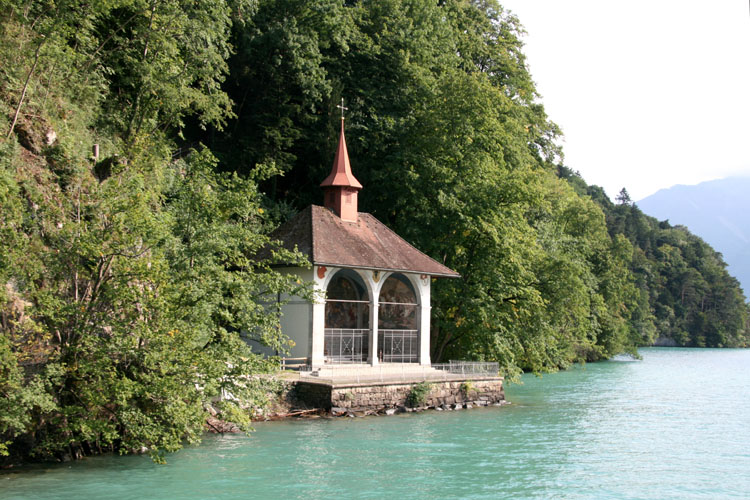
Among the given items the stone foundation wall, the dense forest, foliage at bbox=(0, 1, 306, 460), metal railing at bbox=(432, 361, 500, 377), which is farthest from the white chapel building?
foliage at bbox=(0, 1, 306, 460)

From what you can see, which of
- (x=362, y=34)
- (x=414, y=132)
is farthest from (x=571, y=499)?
(x=362, y=34)

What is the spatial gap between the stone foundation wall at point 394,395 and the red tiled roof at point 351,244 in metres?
4.24

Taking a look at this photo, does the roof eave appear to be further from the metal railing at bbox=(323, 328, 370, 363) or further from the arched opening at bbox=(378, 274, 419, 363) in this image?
the metal railing at bbox=(323, 328, 370, 363)

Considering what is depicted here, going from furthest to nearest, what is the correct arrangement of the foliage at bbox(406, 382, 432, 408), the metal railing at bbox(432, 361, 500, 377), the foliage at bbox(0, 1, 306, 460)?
the metal railing at bbox(432, 361, 500, 377) < the foliage at bbox(406, 382, 432, 408) < the foliage at bbox(0, 1, 306, 460)

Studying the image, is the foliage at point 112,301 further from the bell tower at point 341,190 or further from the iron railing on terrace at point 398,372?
the bell tower at point 341,190

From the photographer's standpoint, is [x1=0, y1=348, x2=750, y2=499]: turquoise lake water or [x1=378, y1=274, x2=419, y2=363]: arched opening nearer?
[x1=0, y1=348, x2=750, y2=499]: turquoise lake water

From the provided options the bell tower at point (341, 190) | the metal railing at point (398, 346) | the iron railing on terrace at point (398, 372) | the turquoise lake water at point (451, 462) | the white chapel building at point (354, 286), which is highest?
the bell tower at point (341, 190)

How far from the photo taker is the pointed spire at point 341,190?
28.2m

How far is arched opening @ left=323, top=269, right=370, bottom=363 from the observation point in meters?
27.1

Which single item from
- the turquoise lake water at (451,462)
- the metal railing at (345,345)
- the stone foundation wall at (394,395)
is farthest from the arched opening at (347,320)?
the turquoise lake water at (451,462)

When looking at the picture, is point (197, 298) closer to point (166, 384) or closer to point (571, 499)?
point (166, 384)

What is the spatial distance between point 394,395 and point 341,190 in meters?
8.68

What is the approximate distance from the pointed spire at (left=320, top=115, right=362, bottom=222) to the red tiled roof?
14.5 inches

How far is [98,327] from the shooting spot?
1394 cm
